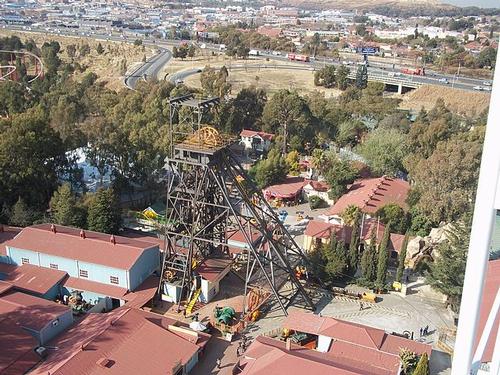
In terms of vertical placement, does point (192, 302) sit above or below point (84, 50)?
below

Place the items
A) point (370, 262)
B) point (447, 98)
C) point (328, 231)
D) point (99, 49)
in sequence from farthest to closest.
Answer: point (99, 49) < point (447, 98) < point (328, 231) < point (370, 262)

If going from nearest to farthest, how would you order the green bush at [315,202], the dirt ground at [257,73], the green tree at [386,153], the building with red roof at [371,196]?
the building with red roof at [371,196] < the green bush at [315,202] < the green tree at [386,153] < the dirt ground at [257,73]

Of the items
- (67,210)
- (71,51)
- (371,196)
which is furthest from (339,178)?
(71,51)

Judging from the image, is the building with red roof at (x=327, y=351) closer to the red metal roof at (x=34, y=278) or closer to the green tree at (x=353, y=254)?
the green tree at (x=353, y=254)

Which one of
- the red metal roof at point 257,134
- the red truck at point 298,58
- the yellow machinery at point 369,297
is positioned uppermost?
the red truck at point 298,58

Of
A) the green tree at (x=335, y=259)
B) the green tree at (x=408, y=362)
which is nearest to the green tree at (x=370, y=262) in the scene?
the green tree at (x=335, y=259)

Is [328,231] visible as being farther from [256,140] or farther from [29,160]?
[256,140]

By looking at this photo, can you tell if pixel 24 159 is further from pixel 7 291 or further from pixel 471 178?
pixel 471 178
